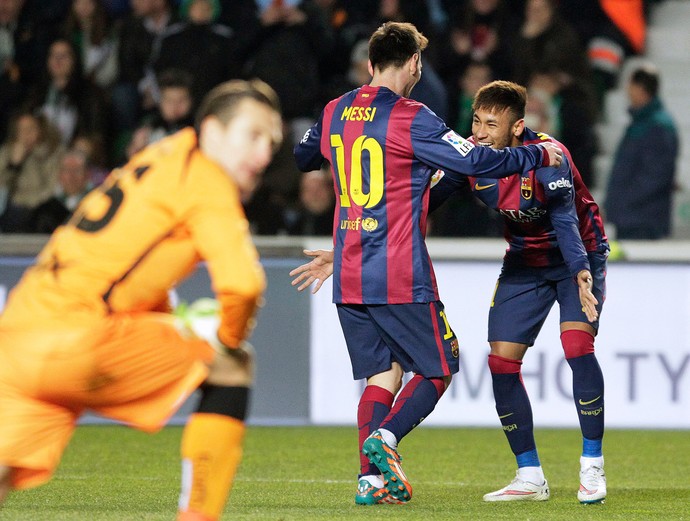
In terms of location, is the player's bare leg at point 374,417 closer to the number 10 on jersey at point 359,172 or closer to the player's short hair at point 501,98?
the number 10 on jersey at point 359,172

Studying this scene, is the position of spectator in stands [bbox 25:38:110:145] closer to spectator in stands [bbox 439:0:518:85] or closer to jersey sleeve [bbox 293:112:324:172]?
spectator in stands [bbox 439:0:518:85]

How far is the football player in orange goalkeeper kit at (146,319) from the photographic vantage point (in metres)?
3.75

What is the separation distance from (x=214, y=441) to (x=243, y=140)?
0.84m

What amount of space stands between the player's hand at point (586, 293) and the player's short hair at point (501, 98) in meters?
0.80

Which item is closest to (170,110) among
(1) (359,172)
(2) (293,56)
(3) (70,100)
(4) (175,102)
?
(4) (175,102)

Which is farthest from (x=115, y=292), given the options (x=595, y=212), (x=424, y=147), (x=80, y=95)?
(x=80, y=95)

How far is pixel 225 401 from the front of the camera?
12.7 feet

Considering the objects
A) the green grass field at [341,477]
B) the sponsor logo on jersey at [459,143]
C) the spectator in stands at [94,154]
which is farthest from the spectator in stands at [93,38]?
the sponsor logo on jersey at [459,143]

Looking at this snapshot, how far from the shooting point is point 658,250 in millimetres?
9844

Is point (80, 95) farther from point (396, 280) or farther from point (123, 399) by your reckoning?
point (123, 399)

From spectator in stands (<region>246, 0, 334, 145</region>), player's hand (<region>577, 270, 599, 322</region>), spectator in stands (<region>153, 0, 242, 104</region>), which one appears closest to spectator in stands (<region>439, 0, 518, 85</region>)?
spectator in stands (<region>246, 0, 334, 145</region>)

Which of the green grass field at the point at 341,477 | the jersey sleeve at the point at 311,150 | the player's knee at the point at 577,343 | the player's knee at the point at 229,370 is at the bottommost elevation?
the green grass field at the point at 341,477

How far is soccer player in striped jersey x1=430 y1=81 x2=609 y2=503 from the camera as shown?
6.05m

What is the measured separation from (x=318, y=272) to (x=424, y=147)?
2.87ft
